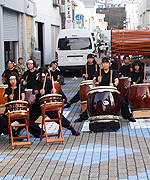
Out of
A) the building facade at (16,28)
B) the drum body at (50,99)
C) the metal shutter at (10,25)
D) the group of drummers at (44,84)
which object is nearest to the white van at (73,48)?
the building facade at (16,28)

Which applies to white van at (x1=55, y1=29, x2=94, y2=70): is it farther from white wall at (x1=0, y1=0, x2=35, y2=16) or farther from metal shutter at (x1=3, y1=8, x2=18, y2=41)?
metal shutter at (x1=3, y1=8, x2=18, y2=41)

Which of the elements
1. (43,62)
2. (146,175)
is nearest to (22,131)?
(146,175)

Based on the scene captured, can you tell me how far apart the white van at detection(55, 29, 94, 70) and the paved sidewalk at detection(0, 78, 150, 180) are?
42.4ft

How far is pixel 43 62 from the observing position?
29.5 m

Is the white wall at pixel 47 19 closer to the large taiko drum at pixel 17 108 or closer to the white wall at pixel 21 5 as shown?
the white wall at pixel 21 5

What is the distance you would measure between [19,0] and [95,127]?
479 inches

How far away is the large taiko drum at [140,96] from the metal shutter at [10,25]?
893 cm

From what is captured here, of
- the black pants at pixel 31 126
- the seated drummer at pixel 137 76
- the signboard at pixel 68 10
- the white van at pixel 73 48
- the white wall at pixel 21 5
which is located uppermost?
the signboard at pixel 68 10

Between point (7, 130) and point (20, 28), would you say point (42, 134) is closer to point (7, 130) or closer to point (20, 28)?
point (7, 130)

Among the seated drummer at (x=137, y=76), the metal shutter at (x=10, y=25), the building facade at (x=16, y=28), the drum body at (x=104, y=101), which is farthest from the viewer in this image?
the metal shutter at (x=10, y=25)

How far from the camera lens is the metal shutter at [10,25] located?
18.5m

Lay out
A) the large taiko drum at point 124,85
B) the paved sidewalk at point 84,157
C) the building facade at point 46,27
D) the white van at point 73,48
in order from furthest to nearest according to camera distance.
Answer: the building facade at point 46,27
the white van at point 73,48
the large taiko drum at point 124,85
the paved sidewalk at point 84,157

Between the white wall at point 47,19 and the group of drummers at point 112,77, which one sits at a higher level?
the white wall at point 47,19

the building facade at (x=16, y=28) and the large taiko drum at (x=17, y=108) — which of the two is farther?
the building facade at (x=16, y=28)
